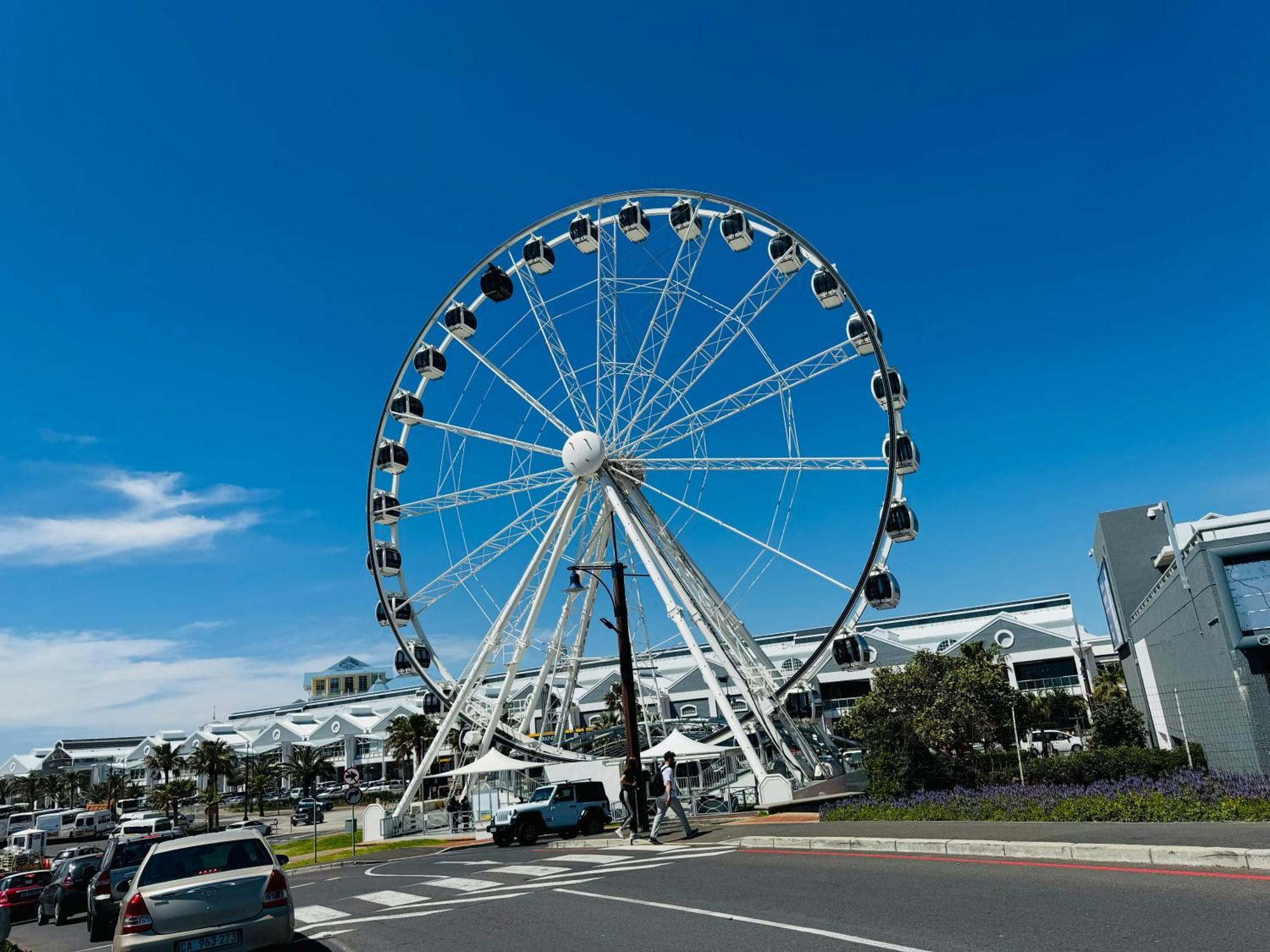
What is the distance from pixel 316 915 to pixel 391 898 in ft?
4.57

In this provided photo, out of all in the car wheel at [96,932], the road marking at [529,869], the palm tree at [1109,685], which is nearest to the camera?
the road marking at [529,869]

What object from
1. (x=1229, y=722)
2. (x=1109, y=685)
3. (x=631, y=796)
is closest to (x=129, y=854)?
(x=631, y=796)

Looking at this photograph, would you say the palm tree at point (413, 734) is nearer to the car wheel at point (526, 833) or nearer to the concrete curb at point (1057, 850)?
the car wheel at point (526, 833)

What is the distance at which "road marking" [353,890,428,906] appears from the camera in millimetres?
13875

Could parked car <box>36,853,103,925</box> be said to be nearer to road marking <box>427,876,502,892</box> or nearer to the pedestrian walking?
road marking <box>427,876,502,892</box>

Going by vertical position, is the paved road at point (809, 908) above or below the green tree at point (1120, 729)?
below

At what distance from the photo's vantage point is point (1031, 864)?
36.4 ft

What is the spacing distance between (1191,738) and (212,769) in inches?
2854

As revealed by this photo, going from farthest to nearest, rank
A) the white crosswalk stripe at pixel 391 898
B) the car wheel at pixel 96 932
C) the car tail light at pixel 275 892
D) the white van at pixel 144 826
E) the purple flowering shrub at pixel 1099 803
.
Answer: the white van at pixel 144 826
the car wheel at pixel 96 932
the white crosswalk stripe at pixel 391 898
the purple flowering shrub at pixel 1099 803
the car tail light at pixel 275 892

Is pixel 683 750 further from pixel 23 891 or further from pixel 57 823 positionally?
pixel 57 823

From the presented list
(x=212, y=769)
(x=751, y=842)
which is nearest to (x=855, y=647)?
(x=751, y=842)

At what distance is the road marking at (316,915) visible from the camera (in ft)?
42.3

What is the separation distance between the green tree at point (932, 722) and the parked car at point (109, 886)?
1549 centimetres

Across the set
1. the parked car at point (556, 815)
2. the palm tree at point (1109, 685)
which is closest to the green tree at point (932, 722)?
the palm tree at point (1109, 685)
